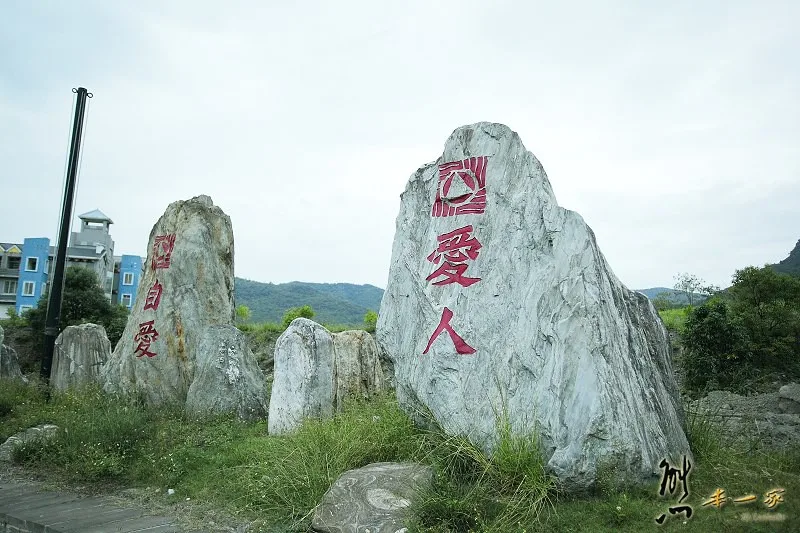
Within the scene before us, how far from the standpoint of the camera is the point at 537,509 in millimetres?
4020

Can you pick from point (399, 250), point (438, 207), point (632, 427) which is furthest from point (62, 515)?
point (632, 427)

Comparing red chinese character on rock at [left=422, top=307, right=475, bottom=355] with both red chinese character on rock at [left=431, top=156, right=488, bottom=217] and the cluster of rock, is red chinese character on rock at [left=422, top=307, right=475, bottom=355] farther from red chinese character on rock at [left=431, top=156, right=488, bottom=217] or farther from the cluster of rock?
the cluster of rock

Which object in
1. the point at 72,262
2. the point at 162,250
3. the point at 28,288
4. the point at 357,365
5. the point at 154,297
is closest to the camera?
the point at 154,297

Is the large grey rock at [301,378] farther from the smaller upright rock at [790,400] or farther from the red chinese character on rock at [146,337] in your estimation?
the smaller upright rock at [790,400]

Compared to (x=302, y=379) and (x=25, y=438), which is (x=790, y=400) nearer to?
(x=302, y=379)

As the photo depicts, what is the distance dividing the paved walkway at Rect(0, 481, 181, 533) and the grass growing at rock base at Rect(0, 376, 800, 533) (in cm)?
41

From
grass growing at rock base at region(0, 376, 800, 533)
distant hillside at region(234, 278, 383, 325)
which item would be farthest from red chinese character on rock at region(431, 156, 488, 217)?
distant hillside at region(234, 278, 383, 325)

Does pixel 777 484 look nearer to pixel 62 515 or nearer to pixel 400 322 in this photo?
pixel 400 322

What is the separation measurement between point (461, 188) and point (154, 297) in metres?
5.70

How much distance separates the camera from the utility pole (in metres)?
9.38

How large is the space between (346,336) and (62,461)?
4562mm

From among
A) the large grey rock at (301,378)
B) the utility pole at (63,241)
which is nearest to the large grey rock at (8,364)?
the utility pole at (63,241)

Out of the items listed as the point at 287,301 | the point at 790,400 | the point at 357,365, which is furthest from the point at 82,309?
the point at 287,301

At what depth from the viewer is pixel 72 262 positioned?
31531 mm
